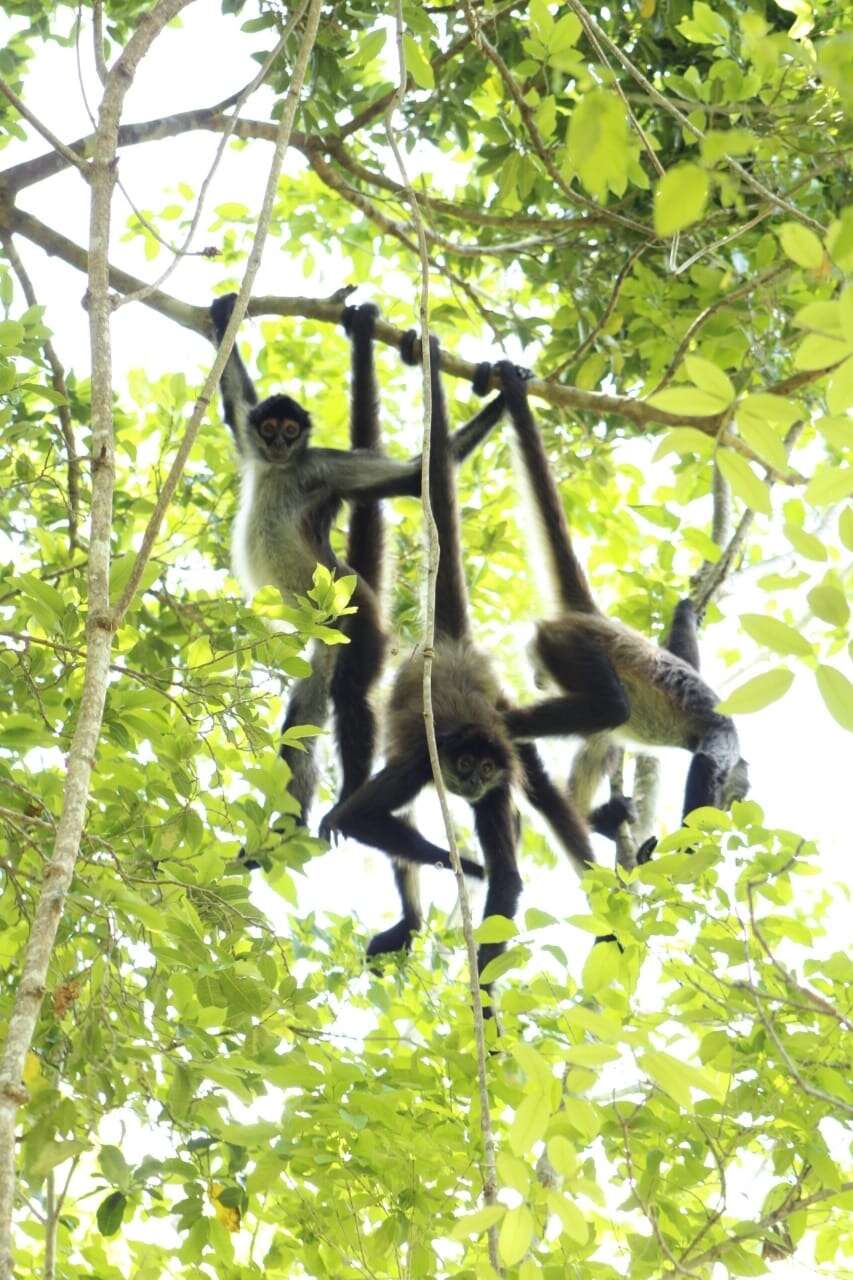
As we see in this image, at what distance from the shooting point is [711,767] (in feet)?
18.9

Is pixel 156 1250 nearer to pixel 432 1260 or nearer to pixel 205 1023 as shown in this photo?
pixel 432 1260

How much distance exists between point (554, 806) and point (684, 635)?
99 cm

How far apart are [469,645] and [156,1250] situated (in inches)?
110

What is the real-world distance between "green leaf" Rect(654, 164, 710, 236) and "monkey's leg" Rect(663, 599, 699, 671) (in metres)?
4.77

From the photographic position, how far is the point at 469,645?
5.62 metres

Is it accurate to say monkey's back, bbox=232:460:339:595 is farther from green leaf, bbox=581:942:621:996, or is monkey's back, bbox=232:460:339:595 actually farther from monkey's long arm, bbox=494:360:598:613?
green leaf, bbox=581:942:621:996

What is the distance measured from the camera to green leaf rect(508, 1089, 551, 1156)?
5.90ft

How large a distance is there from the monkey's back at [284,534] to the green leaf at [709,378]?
4246 mm

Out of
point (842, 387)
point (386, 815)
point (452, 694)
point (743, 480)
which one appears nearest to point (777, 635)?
point (743, 480)

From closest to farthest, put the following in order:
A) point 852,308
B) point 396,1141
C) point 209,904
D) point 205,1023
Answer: point 852,308
point 209,904
point 205,1023
point 396,1141

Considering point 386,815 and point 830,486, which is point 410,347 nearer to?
point 386,815

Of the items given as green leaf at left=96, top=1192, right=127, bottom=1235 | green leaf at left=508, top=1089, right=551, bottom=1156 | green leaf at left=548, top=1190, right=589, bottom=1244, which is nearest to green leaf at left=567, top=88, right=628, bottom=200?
green leaf at left=508, top=1089, right=551, bottom=1156

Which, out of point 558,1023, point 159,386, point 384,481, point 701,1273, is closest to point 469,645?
point 384,481

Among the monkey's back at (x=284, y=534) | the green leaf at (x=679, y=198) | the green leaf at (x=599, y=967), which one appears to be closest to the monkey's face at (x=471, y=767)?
the monkey's back at (x=284, y=534)
